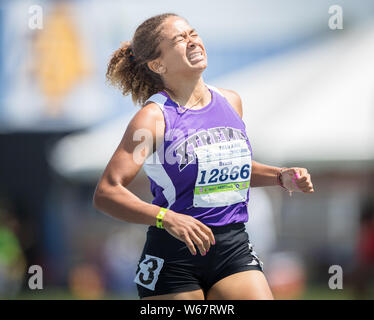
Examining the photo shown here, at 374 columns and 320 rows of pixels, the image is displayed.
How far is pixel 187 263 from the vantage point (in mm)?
3012

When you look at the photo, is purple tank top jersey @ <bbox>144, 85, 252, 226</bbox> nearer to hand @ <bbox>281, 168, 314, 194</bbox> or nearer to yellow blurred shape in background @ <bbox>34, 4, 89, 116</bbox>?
hand @ <bbox>281, 168, 314, 194</bbox>

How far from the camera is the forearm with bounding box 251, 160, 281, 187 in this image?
10.9 feet

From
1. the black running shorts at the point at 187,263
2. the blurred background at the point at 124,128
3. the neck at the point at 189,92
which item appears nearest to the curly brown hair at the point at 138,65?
the neck at the point at 189,92

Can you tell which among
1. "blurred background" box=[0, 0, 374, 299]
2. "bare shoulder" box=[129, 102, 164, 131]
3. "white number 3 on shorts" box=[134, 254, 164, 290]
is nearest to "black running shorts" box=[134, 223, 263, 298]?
"white number 3 on shorts" box=[134, 254, 164, 290]

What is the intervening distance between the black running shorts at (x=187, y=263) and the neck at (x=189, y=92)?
24.3 inches

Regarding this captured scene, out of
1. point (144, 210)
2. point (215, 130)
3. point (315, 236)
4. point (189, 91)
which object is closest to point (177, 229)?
point (144, 210)

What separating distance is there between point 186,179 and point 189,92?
45 centimetres

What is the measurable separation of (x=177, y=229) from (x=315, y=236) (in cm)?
1156

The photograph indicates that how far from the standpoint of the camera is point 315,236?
13.9 m

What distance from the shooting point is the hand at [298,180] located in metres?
3.14

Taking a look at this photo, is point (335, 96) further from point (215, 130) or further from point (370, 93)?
point (215, 130)

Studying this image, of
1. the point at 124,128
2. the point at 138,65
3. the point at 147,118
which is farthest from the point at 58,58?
the point at 147,118

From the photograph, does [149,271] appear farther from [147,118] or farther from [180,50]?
[180,50]

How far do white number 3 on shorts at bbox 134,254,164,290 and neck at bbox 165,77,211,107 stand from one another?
75cm
